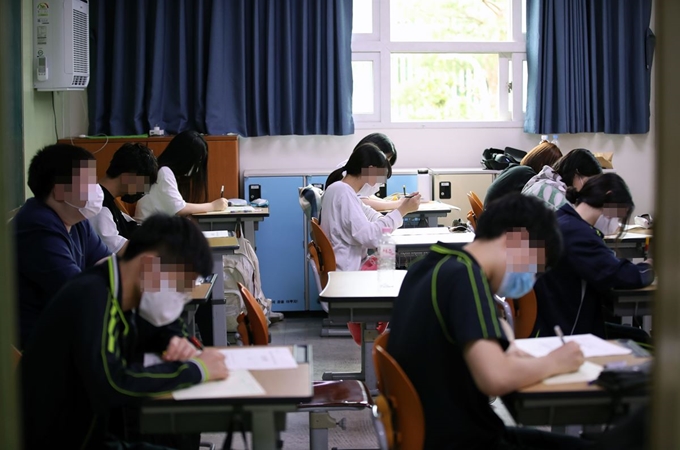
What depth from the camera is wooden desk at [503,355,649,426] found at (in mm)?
2090

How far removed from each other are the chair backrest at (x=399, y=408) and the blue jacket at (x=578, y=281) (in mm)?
1153

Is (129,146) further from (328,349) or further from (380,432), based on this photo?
(380,432)

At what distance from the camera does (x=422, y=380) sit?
83.6 inches

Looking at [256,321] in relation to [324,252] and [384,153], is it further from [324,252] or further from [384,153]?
[384,153]

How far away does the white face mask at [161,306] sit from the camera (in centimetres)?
218

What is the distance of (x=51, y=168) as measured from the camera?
305cm

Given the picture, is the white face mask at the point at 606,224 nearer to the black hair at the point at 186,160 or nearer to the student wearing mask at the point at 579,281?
the student wearing mask at the point at 579,281

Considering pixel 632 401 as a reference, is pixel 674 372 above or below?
above

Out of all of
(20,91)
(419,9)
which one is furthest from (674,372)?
(419,9)

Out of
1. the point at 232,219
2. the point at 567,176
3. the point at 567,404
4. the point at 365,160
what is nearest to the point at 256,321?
the point at 567,404

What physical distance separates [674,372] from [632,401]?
134 cm

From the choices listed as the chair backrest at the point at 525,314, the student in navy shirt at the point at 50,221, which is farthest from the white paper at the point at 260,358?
the chair backrest at the point at 525,314

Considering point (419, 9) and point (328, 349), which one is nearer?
point (328, 349)

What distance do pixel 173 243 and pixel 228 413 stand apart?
44cm
